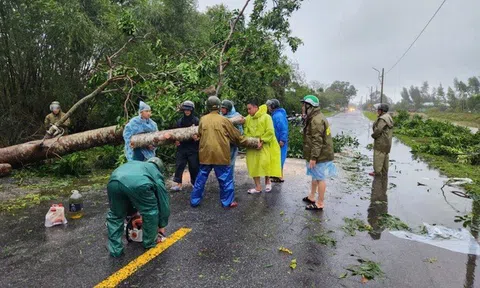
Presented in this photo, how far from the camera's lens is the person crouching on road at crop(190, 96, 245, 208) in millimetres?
4926

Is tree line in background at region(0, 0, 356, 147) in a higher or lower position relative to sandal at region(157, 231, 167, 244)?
higher

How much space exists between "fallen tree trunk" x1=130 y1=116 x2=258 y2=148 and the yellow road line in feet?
5.93

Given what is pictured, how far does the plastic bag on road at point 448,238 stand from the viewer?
3.96 meters

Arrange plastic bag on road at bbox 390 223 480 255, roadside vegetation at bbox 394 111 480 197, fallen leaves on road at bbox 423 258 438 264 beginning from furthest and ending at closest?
roadside vegetation at bbox 394 111 480 197, plastic bag on road at bbox 390 223 480 255, fallen leaves on road at bbox 423 258 438 264

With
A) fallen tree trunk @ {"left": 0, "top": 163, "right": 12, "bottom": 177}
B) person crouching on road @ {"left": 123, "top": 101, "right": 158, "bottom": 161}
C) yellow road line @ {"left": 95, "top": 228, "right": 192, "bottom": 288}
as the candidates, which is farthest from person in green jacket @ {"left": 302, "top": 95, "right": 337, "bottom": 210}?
fallen tree trunk @ {"left": 0, "top": 163, "right": 12, "bottom": 177}

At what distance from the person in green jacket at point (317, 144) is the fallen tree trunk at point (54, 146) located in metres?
4.26

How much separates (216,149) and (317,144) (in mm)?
1531

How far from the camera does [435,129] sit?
18.4 metres

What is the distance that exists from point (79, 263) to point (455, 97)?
290ft

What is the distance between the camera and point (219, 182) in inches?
204

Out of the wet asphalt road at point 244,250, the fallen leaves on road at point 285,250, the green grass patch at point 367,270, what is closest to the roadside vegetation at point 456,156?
the wet asphalt road at point 244,250

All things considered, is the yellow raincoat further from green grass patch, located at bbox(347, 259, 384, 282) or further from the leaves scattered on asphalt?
green grass patch, located at bbox(347, 259, 384, 282)

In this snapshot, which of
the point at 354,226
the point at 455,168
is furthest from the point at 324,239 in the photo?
the point at 455,168

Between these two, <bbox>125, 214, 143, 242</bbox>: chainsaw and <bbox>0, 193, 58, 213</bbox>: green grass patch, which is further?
<bbox>0, 193, 58, 213</bbox>: green grass patch
